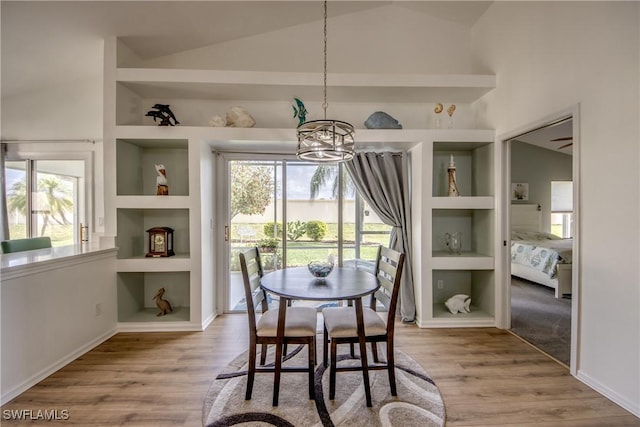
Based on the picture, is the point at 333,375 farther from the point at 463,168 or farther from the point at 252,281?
the point at 463,168

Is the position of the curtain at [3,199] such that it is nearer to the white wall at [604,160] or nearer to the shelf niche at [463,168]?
the shelf niche at [463,168]

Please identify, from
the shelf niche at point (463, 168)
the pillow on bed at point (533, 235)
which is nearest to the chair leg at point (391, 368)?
the shelf niche at point (463, 168)

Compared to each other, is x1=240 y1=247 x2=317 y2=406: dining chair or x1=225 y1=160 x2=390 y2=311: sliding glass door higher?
x1=225 y1=160 x2=390 y2=311: sliding glass door

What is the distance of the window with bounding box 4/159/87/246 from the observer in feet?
11.9

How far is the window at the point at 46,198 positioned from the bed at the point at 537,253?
19.1ft

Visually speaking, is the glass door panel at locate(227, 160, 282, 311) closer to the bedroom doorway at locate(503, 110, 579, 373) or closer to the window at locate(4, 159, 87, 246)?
the window at locate(4, 159, 87, 246)

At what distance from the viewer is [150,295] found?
331 cm

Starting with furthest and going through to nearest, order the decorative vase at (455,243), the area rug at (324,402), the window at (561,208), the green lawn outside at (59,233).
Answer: the green lawn outside at (59,233) → the window at (561,208) → the decorative vase at (455,243) → the area rug at (324,402)

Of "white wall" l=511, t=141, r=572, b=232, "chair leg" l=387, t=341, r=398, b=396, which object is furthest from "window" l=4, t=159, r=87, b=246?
"white wall" l=511, t=141, r=572, b=232

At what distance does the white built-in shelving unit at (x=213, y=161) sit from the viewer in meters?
2.86

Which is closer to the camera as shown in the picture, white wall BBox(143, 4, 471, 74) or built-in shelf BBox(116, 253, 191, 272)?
built-in shelf BBox(116, 253, 191, 272)

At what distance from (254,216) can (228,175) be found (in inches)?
24.0

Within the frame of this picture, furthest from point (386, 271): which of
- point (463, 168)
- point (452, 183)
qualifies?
point (463, 168)

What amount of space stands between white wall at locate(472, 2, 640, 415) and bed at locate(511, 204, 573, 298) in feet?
5.74
